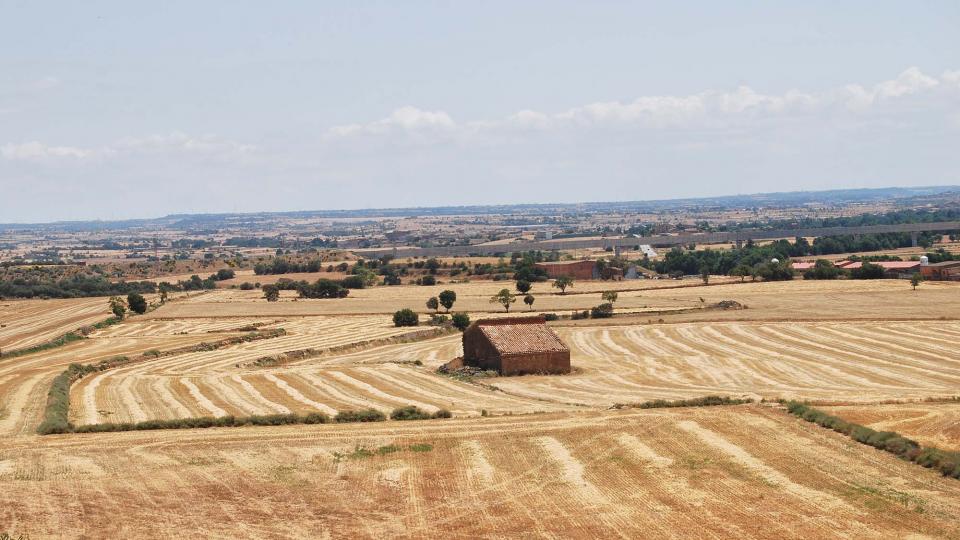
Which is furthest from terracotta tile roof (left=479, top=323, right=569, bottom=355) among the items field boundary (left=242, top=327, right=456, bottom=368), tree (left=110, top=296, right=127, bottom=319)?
tree (left=110, top=296, right=127, bottom=319)

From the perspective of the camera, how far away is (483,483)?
2991 cm

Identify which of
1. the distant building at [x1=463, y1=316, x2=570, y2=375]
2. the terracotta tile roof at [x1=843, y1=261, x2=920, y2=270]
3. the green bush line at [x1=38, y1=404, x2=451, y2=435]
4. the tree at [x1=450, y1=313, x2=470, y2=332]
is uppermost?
the green bush line at [x1=38, y1=404, x2=451, y2=435]

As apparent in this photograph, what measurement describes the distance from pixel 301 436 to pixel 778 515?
16.7m

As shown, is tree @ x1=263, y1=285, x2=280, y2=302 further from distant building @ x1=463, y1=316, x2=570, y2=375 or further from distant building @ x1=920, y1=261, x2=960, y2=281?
distant building @ x1=920, y1=261, x2=960, y2=281

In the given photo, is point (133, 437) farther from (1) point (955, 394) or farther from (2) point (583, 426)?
(1) point (955, 394)

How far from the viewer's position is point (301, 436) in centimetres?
3744

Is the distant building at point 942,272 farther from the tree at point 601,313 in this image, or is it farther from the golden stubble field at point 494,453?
the golden stubble field at point 494,453

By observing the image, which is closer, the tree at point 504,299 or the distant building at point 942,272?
the tree at point 504,299

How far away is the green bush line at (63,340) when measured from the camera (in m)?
75.8

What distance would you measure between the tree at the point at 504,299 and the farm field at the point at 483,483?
64500 millimetres

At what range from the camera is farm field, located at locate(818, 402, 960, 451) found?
3522 cm

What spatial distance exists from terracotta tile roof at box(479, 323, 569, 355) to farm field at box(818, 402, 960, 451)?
22.5m

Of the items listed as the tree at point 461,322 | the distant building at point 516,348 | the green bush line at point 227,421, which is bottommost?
the tree at point 461,322

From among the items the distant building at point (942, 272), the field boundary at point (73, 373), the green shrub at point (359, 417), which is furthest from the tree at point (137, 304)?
the distant building at point (942, 272)
